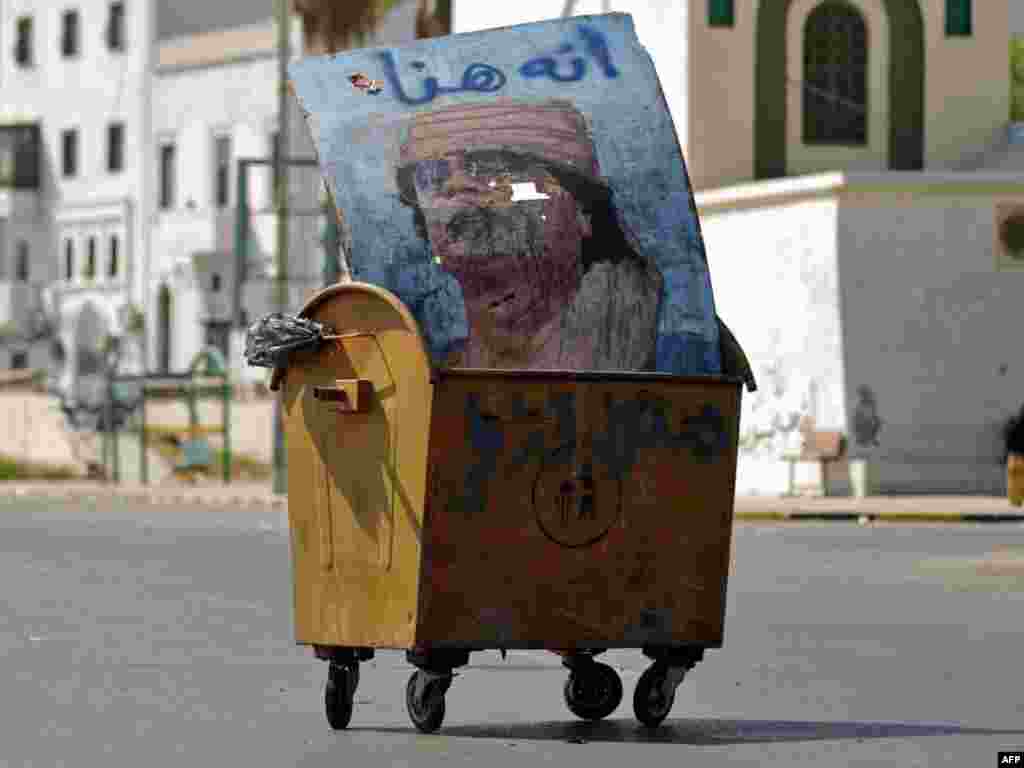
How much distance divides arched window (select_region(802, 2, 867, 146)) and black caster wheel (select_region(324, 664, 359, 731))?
34176mm

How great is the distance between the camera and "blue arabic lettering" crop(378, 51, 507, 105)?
40.2 ft

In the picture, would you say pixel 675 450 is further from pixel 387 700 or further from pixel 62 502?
pixel 62 502

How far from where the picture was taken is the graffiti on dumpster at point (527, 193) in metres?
11.9

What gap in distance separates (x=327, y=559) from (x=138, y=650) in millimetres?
4519

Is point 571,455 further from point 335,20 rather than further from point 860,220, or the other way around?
point 335,20

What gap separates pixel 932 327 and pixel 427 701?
30.4 m

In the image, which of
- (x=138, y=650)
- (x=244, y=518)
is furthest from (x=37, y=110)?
(x=138, y=650)

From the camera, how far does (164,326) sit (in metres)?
86.5

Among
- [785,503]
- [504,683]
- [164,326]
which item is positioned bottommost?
[785,503]

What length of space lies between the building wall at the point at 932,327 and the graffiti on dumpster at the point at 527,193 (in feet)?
95.7

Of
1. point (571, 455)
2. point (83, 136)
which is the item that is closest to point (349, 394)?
point (571, 455)

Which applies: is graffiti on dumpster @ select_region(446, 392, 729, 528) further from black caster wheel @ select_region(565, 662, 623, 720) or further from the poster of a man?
black caster wheel @ select_region(565, 662, 623, 720)

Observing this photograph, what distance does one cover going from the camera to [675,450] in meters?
11.9

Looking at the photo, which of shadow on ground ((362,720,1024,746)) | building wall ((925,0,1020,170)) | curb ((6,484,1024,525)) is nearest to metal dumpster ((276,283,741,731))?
shadow on ground ((362,720,1024,746))
